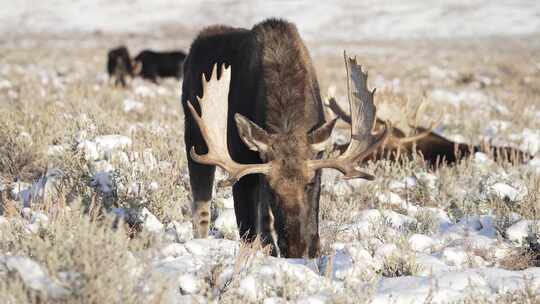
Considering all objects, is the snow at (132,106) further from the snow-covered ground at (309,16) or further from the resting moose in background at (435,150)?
the snow-covered ground at (309,16)

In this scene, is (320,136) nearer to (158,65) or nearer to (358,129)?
(358,129)

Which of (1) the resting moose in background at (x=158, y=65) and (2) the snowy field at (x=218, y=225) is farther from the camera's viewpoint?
(1) the resting moose in background at (x=158, y=65)

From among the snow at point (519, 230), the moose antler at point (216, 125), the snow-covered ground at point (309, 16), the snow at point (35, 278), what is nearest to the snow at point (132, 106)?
the moose antler at point (216, 125)

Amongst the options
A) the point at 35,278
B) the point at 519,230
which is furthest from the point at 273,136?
the point at 519,230

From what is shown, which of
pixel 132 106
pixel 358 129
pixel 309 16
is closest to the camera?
pixel 358 129

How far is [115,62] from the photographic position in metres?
17.5

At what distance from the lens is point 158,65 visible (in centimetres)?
2073

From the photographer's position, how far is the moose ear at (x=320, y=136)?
4.00 metres

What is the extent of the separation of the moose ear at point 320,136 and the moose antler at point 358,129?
11 centimetres

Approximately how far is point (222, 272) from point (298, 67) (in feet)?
6.08

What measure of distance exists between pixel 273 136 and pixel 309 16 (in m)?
105

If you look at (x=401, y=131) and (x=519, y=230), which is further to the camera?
(x=401, y=131)

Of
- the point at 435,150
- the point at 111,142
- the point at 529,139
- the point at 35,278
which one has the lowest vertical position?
the point at 529,139

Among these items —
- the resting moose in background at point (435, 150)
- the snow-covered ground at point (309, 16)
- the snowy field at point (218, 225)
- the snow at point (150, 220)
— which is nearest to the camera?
the snowy field at point (218, 225)
